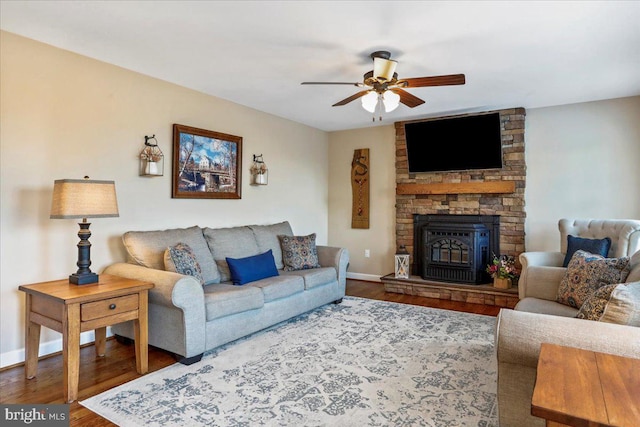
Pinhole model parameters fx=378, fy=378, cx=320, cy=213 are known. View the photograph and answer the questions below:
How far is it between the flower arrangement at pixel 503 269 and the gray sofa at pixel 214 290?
6.17 feet

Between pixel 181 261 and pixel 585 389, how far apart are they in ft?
9.20

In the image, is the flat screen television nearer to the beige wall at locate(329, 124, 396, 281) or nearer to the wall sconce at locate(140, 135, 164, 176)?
the beige wall at locate(329, 124, 396, 281)

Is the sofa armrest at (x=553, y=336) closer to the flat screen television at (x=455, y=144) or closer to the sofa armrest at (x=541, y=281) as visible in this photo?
the sofa armrest at (x=541, y=281)

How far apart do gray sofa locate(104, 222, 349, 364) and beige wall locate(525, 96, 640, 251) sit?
2.62 meters

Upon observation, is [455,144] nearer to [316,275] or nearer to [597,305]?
[316,275]

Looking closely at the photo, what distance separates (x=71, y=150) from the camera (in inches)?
121

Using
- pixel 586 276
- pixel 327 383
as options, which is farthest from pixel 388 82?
pixel 327 383

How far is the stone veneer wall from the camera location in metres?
4.78

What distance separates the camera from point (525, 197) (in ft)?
15.8

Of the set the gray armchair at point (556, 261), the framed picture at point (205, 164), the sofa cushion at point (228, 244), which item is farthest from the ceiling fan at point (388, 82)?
the sofa cushion at point (228, 244)

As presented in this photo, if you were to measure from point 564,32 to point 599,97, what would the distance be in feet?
7.20

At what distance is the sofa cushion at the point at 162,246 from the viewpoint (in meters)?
3.22

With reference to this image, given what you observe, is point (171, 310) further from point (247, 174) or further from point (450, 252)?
point (450, 252)

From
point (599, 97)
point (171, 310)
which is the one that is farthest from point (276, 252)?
point (599, 97)
